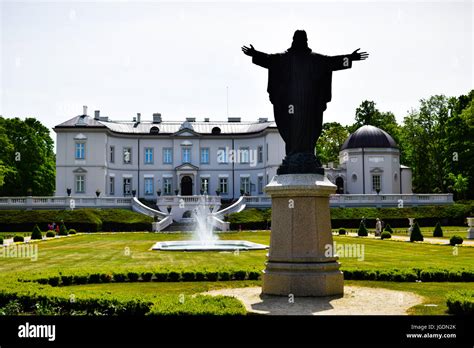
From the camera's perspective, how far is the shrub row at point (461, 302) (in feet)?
30.1

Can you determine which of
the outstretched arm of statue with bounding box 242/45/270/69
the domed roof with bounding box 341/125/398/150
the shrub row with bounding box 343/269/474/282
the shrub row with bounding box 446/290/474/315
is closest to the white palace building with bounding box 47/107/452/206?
the domed roof with bounding box 341/125/398/150

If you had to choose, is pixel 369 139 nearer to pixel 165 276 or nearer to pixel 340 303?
pixel 165 276

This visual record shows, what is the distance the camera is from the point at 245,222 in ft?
168

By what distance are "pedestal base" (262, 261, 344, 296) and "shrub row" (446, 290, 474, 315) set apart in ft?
8.22

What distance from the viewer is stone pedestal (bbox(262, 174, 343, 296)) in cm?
1158

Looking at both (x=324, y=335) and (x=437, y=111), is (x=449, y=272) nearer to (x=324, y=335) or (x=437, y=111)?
(x=324, y=335)

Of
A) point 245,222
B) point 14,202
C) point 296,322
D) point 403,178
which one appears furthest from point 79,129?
point 296,322

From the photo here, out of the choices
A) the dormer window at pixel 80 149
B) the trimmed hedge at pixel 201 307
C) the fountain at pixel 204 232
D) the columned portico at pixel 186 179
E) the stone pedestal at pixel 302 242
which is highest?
the dormer window at pixel 80 149

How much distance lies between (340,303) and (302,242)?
4.61ft

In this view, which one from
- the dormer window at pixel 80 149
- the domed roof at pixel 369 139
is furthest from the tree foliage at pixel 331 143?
the dormer window at pixel 80 149

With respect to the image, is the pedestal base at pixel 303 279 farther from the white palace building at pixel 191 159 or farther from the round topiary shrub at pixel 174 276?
the white palace building at pixel 191 159

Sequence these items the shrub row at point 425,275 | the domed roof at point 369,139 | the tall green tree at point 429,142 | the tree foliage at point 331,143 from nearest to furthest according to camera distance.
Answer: the shrub row at point 425,275
the domed roof at point 369,139
the tall green tree at point 429,142
the tree foliage at point 331,143

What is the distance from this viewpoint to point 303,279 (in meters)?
11.6

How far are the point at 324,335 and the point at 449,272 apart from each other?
25.7 ft
